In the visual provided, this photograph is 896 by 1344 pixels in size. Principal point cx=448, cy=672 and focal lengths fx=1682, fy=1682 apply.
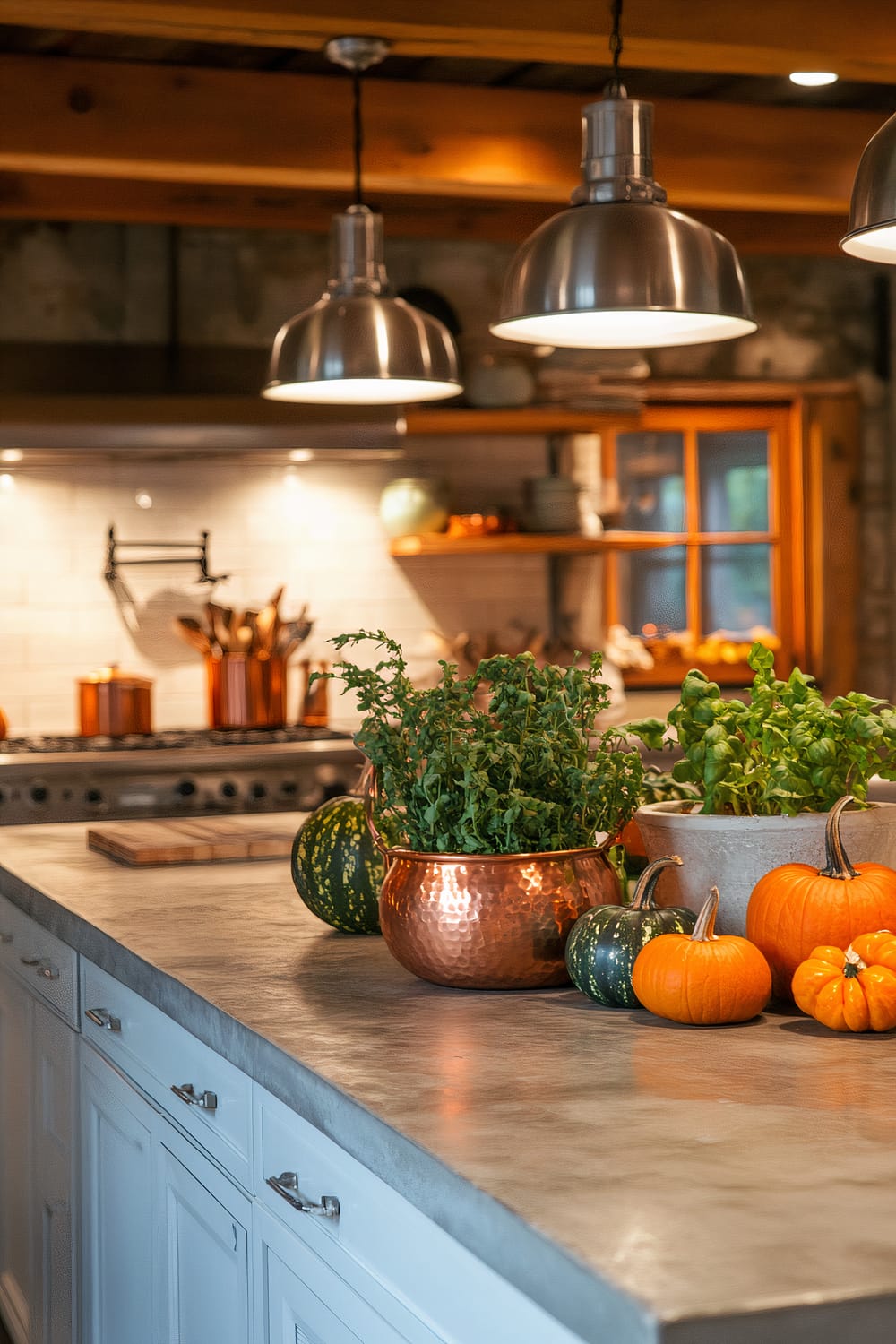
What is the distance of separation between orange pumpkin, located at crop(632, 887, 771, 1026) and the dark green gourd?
0.14ft

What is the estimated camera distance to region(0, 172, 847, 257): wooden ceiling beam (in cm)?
550

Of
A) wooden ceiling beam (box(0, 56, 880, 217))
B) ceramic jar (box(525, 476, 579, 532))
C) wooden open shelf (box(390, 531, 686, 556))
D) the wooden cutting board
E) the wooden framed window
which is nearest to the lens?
the wooden cutting board

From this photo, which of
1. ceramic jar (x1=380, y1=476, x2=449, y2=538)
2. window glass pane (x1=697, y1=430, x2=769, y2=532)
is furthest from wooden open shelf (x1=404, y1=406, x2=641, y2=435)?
window glass pane (x1=697, y1=430, x2=769, y2=532)

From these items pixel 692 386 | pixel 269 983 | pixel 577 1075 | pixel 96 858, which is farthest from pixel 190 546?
pixel 577 1075

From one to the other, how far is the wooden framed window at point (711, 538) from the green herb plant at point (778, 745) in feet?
15.7

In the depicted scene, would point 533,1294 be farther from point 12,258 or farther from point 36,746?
point 12,258

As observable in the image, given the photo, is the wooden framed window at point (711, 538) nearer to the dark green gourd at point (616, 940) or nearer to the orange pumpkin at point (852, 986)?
the dark green gourd at point (616, 940)

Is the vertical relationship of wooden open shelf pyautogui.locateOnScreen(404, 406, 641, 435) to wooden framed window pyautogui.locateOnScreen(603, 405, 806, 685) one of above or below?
above

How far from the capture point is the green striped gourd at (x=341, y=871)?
2.02m

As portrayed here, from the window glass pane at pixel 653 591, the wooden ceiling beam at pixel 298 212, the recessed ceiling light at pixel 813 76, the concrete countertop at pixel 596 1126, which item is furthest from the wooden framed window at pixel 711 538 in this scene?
the concrete countertop at pixel 596 1126

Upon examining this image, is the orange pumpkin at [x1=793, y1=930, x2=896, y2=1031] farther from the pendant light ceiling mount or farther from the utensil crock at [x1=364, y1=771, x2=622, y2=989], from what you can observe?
the pendant light ceiling mount

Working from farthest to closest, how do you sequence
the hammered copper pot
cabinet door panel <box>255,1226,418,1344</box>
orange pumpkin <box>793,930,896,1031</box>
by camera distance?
the hammered copper pot → orange pumpkin <box>793,930,896,1031</box> → cabinet door panel <box>255,1226,418,1344</box>

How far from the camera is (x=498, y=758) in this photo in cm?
168

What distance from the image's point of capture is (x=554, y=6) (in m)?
3.77
